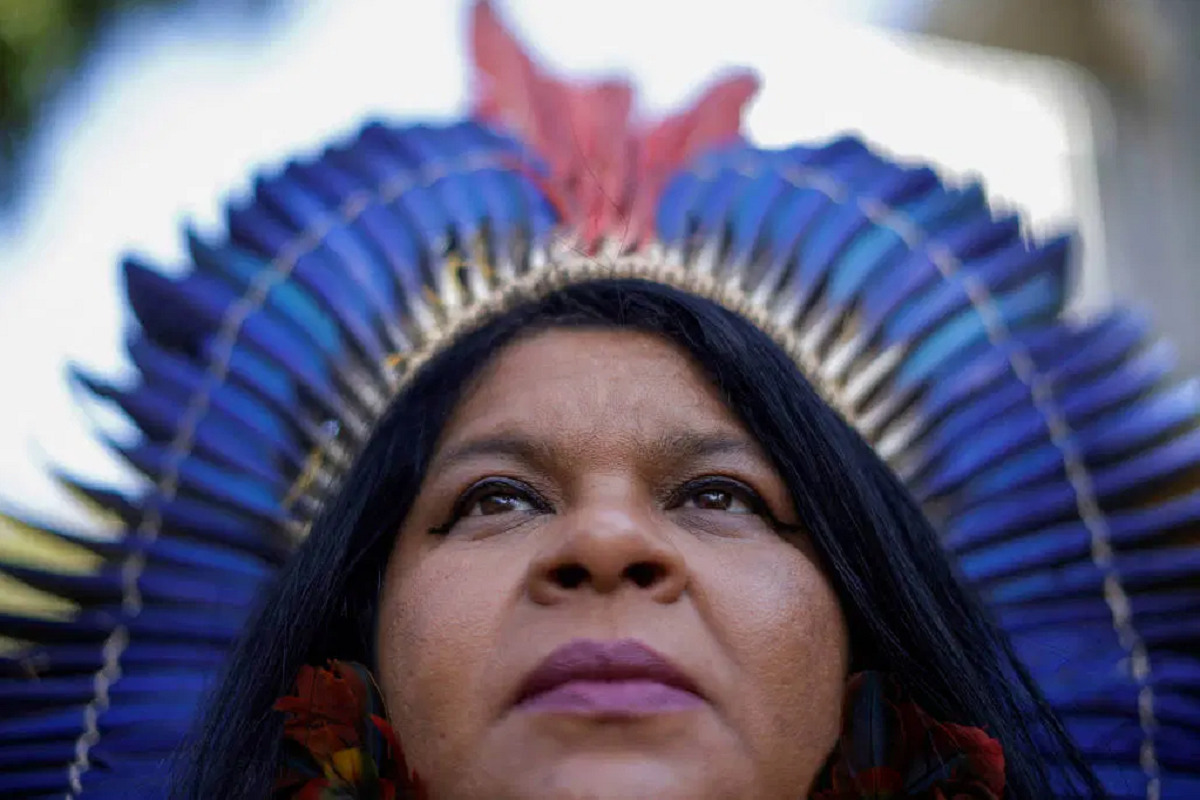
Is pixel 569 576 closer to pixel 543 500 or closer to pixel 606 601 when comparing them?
pixel 606 601

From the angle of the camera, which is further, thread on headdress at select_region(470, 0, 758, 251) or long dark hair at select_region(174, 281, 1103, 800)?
thread on headdress at select_region(470, 0, 758, 251)

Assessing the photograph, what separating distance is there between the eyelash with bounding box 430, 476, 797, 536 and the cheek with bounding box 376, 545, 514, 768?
0.31 ft

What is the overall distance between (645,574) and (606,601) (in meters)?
0.06

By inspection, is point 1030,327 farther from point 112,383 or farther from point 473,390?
point 112,383

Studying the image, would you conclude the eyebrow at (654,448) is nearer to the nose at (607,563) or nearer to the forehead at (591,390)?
the forehead at (591,390)

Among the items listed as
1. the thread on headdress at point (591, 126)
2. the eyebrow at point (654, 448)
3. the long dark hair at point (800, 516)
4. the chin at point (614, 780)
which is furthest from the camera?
the thread on headdress at point (591, 126)

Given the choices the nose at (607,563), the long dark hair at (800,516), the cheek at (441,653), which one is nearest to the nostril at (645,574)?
the nose at (607,563)

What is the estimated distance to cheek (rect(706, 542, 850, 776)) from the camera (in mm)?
→ 1434

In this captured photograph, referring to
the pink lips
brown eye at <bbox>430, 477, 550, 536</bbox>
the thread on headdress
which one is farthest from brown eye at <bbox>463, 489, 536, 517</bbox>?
the thread on headdress

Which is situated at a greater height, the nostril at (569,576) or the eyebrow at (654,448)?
the eyebrow at (654,448)

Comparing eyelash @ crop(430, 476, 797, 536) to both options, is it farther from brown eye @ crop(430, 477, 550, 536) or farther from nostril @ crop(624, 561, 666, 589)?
nostril @ crop(624, 561, 666, 589)

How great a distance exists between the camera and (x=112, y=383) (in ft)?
7.07

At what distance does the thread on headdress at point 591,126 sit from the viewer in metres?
2.34

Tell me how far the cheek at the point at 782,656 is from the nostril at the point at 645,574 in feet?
0.24
